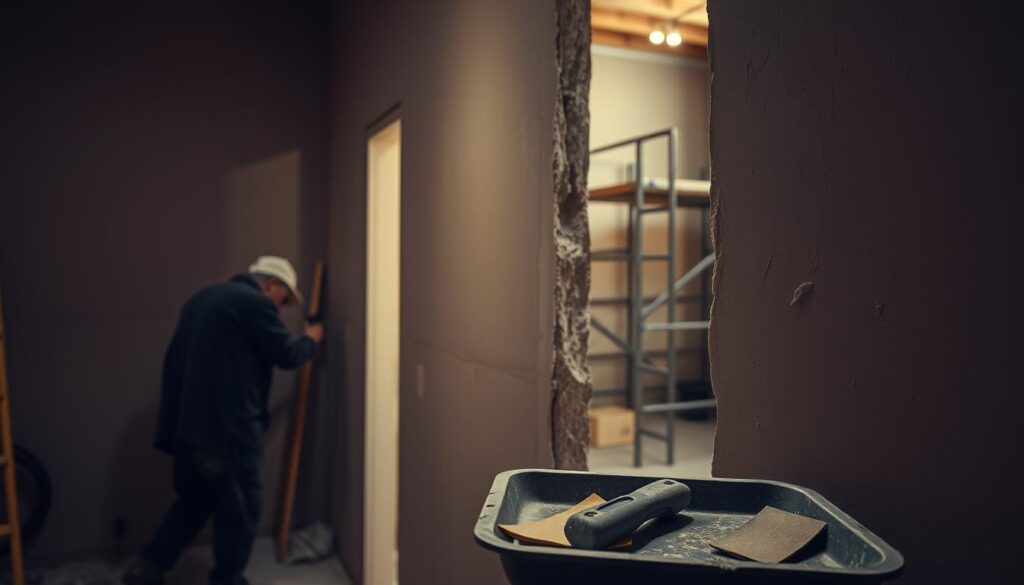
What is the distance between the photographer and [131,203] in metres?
3.90

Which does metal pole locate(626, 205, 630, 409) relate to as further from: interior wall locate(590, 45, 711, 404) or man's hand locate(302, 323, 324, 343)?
man's hand locate(302, 323, 324, 343)

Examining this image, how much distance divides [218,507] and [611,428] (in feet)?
9.65

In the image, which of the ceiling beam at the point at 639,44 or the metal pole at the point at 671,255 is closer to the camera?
the metal pole at the point at 671,255

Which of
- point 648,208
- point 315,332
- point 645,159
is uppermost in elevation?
point 645,159

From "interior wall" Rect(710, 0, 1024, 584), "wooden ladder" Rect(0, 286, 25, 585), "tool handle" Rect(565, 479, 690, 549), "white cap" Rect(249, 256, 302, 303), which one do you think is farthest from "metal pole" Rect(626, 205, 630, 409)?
"tool handle" Rect(565, 479, 690, 549)

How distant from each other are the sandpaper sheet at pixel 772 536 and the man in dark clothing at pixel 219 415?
9.10 feet

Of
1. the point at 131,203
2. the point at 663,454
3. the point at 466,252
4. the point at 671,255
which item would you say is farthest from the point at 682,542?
the point at 663,454

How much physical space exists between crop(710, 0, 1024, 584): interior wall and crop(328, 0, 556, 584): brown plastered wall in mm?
653

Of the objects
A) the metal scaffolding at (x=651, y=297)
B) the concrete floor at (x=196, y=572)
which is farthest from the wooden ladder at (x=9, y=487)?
the metal scaffolding at (x=651, y=297)

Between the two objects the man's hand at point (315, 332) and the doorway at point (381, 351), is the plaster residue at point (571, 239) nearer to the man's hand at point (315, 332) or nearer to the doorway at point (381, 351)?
the doorway at point (381, 351)

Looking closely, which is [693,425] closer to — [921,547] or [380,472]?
[380,472]

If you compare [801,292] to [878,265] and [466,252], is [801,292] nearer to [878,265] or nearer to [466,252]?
[878,265]

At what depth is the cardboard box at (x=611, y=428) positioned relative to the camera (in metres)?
5.43

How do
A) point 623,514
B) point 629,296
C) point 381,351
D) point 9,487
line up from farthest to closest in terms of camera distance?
point 629,296 → point 381,351 → point 9,487 → point 623,514
